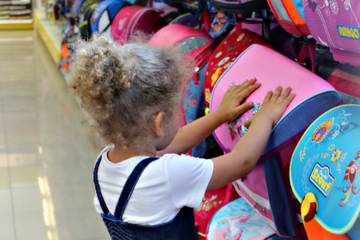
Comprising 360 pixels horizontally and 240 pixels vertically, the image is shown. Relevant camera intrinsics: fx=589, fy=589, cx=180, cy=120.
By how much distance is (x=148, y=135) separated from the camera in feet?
3.53

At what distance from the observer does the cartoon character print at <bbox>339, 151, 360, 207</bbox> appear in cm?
79

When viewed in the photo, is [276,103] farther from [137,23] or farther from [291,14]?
[137,23]

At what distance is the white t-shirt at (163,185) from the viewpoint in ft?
3.43

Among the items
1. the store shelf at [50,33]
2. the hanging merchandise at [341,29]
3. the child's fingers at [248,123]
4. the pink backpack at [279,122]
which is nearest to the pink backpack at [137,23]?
the pink backpack at [279,122]

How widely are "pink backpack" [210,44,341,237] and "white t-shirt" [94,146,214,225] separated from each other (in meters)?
0.11

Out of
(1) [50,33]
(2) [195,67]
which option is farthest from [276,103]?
(1) [50,33]

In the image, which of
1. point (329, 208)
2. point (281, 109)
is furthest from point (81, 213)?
point (329, 208)

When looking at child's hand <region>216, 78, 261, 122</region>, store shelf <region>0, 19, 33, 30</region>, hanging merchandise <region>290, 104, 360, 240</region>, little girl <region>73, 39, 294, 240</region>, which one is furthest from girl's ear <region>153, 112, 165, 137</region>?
store shelf <region>0, 19, 33, 30</region>

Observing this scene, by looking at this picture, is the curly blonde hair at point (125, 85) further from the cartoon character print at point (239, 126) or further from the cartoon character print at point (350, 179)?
the cartoon character print at point (350, 179)

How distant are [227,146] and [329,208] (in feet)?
1.38

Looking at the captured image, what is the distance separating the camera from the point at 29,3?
24.0ft

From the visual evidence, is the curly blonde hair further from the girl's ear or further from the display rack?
the display rack

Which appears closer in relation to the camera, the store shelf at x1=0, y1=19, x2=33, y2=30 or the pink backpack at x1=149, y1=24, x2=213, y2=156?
the pink backpack at x1=149, y1=24, x2=213, y2=156

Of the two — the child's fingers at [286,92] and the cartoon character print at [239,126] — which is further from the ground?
the child's fingers at [286,92]
